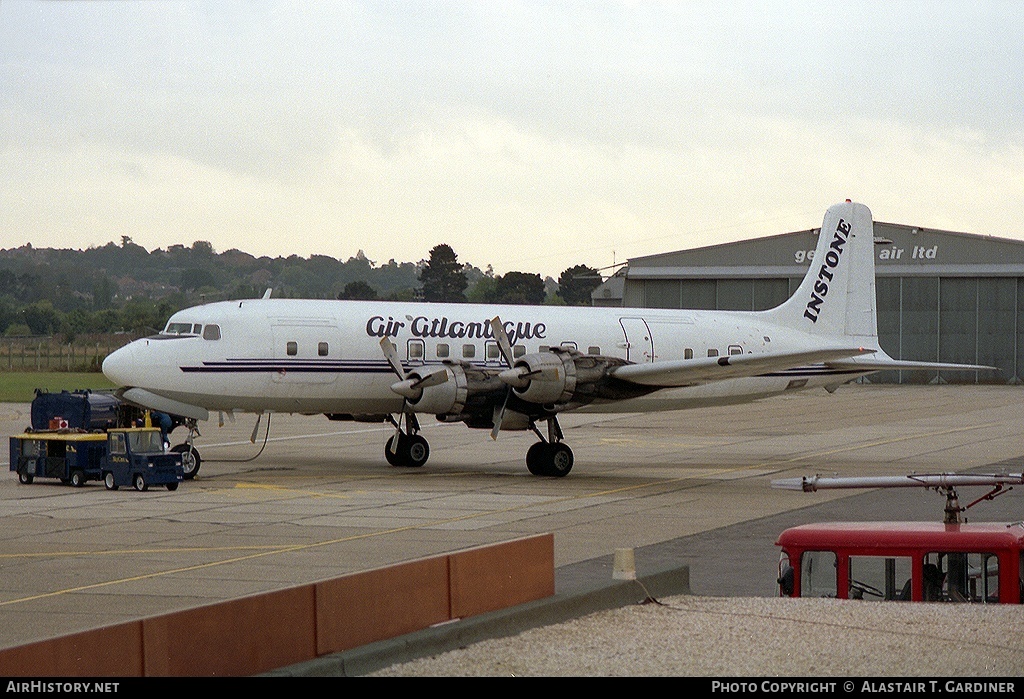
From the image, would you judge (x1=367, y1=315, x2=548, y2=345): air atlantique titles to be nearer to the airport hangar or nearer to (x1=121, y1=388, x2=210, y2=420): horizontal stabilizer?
(x1=121, y1=388, x2=210, y2=420): horizontal stabilizer

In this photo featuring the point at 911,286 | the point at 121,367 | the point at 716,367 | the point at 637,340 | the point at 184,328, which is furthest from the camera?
the point at 911,286

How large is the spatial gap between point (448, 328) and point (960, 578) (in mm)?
17421

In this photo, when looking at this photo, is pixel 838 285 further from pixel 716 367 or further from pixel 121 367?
pixel 121 367

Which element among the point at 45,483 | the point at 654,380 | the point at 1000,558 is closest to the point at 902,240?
the point at 654,380

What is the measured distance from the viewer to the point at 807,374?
99.6 ft

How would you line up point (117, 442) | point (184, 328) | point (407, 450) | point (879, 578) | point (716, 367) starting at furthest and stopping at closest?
point (407, 450) < point (184, 328) < point (716, 367) < point (117, 442) < point (879, 578)

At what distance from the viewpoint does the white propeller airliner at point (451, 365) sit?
2611 centimetres

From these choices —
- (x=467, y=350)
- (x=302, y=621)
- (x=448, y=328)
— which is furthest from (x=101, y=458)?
(x=302, y=621)

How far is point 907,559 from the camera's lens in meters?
12.1

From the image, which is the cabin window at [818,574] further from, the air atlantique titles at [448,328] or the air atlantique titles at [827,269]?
the air atlantique titles at [827,269]

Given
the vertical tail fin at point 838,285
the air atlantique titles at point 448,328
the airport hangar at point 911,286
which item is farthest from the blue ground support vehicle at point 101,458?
the airport hangar at point 911,286

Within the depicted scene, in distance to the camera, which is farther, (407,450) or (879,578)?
(407,450)

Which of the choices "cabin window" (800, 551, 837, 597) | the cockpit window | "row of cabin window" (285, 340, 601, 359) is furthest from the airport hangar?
"cabin window" (800, 551, 837, 597)

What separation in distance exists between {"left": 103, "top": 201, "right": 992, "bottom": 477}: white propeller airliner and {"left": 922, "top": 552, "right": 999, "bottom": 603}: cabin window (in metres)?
13.6
